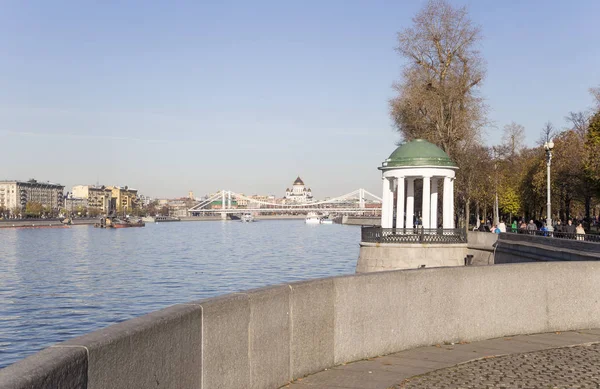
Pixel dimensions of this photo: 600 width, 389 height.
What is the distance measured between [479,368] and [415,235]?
26.2 meters

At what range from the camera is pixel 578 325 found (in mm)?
10352

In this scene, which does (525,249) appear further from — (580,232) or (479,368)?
(479,368)

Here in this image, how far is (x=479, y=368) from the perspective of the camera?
25.9 ft

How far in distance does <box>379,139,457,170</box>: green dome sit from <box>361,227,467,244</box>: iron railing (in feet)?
10.5

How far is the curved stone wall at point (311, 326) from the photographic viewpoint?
448 centimetres

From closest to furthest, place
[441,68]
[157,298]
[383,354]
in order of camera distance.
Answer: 1. [383,354]
2. [157,298]
3. [441,68]

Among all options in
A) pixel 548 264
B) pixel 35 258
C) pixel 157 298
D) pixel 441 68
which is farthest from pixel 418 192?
pixel 548 264

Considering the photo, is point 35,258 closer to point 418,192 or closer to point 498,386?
point 418,192

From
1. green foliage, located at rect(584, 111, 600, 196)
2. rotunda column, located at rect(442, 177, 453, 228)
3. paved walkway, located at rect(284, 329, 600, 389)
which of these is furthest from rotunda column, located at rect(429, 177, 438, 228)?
paved walkway, located at rect(284, 329, 600, 389)

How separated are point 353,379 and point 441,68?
1637 inches

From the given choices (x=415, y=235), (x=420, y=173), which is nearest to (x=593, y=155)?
(x=420, y=173)

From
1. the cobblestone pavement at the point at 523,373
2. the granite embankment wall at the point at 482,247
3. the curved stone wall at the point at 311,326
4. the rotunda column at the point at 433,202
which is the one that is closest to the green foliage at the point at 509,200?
the granite embankment wall at the point at 482,247

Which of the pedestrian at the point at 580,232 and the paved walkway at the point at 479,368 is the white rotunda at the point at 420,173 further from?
the paved walkway at the point at 479,368

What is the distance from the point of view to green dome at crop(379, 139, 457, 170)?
35.0 m
